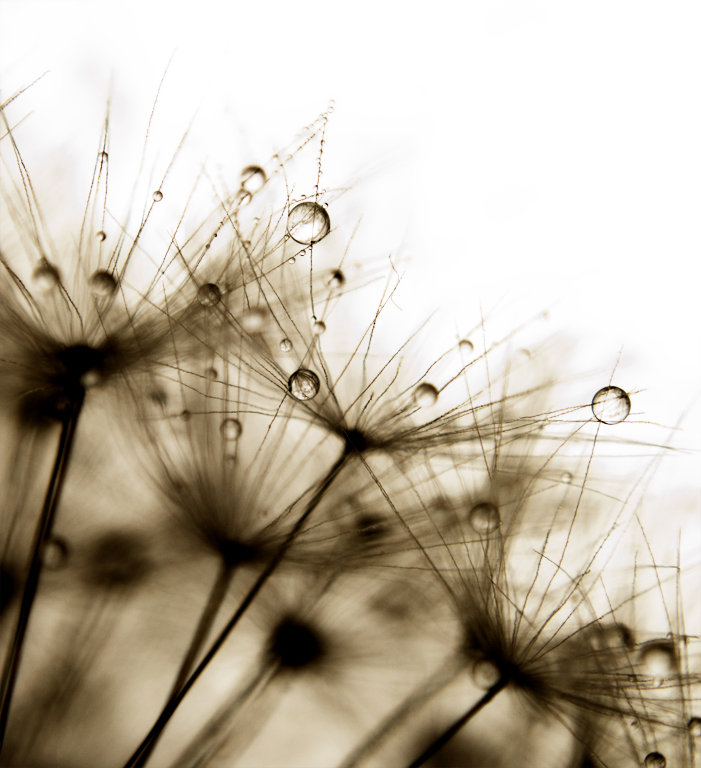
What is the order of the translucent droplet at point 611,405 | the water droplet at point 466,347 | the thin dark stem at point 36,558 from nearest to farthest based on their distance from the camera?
the thin dark stem at point 36,558
the translucent droplet at point 611,405
the water droplet at point 466,347

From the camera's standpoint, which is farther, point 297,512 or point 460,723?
point 297,512

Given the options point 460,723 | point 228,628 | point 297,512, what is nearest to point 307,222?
point 297,512

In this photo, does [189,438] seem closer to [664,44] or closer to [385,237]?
[385,237]

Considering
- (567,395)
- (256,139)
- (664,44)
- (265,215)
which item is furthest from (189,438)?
(664,44)

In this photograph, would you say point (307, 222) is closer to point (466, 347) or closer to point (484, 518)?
point (466, 347)

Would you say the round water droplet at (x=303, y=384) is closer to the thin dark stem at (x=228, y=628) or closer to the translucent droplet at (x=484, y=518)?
the thin dark stem at (x=228, y=628)

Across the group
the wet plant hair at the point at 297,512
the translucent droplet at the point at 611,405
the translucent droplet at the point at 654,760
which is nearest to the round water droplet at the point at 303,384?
the wet plant hair at the point at 297,512

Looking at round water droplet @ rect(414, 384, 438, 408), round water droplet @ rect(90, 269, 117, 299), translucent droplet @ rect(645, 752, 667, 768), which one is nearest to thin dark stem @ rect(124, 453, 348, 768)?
round water droplet @ rect(414, 384, 438, 408)
